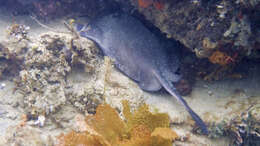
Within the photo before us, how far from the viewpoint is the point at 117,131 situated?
3.62m

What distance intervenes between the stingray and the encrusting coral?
1.49m

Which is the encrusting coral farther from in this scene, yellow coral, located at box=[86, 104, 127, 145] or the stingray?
the stingray

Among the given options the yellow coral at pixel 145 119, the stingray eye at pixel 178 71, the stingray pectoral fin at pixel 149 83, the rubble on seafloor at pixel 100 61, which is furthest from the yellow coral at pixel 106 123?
the stingray eye at pixel 178 71

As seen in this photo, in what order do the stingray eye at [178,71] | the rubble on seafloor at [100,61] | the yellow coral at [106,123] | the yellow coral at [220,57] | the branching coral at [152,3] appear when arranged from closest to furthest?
the yellow coral at [106,123], the rubble on seafloor at [100,61], the yellow coral at [220,57], the branching coral at [152,3], the stingray eye at [178,71]

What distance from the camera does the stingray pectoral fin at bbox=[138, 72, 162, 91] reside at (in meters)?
5.05

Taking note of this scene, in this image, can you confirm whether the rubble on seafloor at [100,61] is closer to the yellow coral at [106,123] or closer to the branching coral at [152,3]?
the branching coral at [152,3]

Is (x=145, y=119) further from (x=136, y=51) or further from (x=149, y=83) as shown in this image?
(x=136, y=51)

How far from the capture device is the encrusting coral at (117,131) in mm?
3369

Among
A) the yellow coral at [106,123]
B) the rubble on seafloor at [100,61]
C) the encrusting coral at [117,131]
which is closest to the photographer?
the encrusting coral at [117,131]

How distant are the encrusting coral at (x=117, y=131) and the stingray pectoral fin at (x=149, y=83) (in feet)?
4.83

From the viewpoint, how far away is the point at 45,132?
12.8ft

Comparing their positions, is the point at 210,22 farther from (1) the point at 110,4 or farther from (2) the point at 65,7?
(2) the point at 65,7

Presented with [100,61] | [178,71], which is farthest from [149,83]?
[100,61]

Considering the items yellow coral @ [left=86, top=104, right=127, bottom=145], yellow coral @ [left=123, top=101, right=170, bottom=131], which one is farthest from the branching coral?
yellow coral @ [left=86, top=104, right=127, bottom=145]
